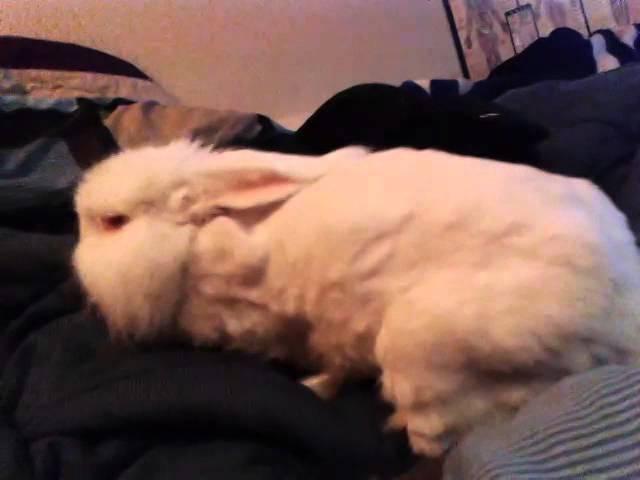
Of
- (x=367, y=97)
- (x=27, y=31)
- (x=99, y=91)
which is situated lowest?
(x=367, y=97)

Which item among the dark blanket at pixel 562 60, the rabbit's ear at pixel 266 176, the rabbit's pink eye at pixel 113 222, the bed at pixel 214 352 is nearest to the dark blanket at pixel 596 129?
the bed at pixel 214 352

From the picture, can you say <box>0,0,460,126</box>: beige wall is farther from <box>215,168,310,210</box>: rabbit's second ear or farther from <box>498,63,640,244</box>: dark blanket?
<box>215,168,310,210</box>: rabbit's second ear

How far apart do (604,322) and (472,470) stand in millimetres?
187

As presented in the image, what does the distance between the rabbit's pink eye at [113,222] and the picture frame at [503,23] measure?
1.18m

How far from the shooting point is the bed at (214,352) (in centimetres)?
52

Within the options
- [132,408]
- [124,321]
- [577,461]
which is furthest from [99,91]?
[577,461]

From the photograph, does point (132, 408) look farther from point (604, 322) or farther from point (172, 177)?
point (604, 322)

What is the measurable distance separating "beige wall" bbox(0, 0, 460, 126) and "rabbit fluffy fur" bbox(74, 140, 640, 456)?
0.68 metres

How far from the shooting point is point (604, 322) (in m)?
0.57

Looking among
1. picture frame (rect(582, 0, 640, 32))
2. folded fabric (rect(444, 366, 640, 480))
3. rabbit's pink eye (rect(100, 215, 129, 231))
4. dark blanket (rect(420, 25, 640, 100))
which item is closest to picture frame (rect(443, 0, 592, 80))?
picture frame (rect(582, 0, 640, 32))

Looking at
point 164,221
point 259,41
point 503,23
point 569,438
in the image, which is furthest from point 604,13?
point 569,438

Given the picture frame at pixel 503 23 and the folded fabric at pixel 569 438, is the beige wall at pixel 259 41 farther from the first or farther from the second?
the folded fabric at pixel 569 438

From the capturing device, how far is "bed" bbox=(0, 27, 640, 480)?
52 cm

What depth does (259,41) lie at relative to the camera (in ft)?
4.95
